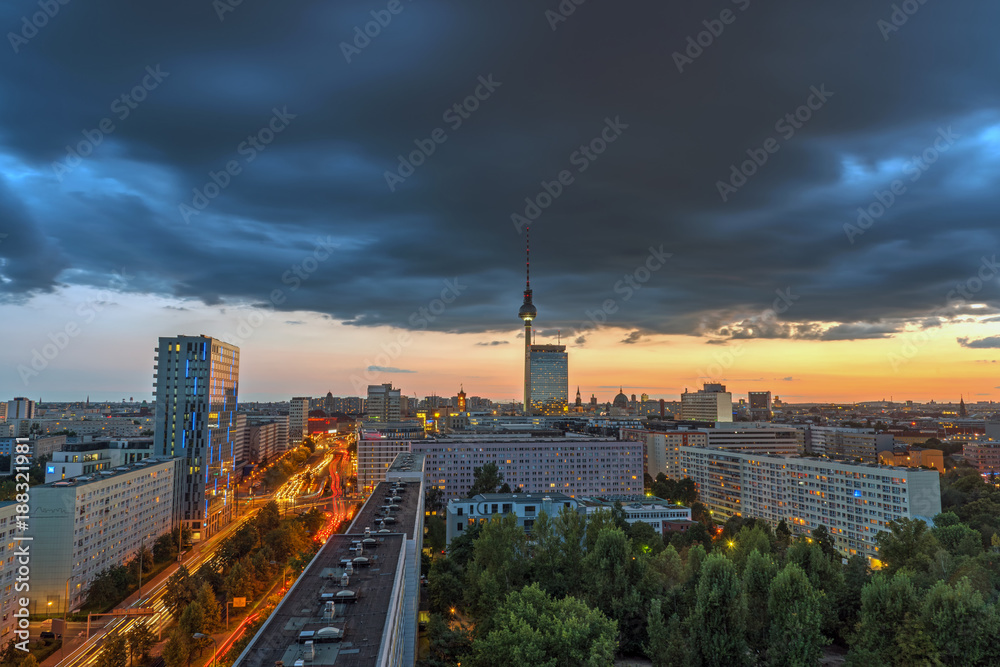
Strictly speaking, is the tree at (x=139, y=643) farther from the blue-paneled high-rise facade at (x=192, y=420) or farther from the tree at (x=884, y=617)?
the tree at (x=884, y=617)

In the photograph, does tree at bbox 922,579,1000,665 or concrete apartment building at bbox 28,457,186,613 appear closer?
tree at bbox 922,579,1000,665

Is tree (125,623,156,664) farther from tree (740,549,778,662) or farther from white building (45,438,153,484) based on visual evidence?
tree (740,549,778,662)

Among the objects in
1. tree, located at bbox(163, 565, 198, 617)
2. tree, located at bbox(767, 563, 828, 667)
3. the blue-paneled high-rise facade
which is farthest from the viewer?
the blue-paneled high-rise facade

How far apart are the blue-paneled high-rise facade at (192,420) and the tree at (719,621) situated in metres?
68.4

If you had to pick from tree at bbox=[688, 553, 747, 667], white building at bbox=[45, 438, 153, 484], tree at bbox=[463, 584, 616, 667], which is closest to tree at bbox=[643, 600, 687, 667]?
tree at bbox=[688, 553, 747, 667]

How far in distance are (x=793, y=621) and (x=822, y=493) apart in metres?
51.3

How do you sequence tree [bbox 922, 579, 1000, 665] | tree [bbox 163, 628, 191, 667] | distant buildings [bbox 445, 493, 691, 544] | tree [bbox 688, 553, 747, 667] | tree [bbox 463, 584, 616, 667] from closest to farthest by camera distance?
tree [bbox 463, 584, 616, 667] → tree [bbox 922, 579, 1000, 665] → tree [bbox 688, 553, 747, 667] → tree [bbox 163, 628, 191, 667] → distant buildings [bbox 445, 493, 691, 544]

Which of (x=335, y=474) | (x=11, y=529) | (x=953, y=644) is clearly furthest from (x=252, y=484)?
(x=953, y=644)

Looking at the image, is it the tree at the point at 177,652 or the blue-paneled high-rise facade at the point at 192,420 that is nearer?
the tree at the point at 177,652

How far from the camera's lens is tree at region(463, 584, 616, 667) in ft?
100

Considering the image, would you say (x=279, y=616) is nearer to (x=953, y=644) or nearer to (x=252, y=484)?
(x=953, y=644)

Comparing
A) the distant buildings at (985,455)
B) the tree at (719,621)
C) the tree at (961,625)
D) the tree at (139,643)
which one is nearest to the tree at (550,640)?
the tree at (719,621)

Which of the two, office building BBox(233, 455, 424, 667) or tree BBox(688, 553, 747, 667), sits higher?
office building BBox(233, 455, 424, 667)

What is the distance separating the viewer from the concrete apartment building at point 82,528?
51688 mm
